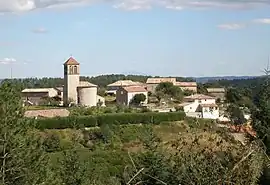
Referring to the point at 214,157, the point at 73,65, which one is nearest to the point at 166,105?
the point at 73,65

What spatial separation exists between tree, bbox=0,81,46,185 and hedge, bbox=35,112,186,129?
91.7ft

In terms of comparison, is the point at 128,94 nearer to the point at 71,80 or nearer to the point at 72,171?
the point at 71,80

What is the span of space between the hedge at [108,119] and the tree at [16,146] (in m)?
27.9

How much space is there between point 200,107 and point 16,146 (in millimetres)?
48652

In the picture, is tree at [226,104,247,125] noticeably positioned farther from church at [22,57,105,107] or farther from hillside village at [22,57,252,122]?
church at [22,57,105,107]

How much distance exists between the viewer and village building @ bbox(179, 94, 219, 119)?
194 feet

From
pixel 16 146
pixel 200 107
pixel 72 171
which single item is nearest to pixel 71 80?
pixel 200 107

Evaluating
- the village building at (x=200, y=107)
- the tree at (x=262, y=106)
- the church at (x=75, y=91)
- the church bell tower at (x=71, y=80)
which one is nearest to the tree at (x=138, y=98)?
the church at (x=75, y=91)

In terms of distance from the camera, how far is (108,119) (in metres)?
47.9

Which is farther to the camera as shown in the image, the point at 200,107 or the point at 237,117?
the point at 200,107

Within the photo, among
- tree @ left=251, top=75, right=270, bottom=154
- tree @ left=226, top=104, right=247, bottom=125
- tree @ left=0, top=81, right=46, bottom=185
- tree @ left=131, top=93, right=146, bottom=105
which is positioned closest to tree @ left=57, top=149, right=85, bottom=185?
tree @ left=0, top=81, right=46, bottom=185

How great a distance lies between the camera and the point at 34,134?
17625 millimetres

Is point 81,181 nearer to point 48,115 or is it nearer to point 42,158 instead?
point 42,158

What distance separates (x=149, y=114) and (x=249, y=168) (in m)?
47.0
